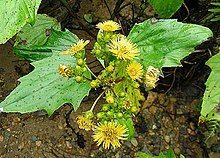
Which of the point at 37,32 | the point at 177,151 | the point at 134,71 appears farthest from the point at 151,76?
the point at 177,151

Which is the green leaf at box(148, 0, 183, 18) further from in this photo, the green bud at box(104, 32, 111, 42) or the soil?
the soil

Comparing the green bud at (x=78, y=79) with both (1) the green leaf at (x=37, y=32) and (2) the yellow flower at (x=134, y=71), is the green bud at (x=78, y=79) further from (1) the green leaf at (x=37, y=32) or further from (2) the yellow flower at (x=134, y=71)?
(1) the green leaf at (x=37, y=32)

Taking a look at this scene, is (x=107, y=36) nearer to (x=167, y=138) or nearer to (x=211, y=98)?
(x=211, y=98)

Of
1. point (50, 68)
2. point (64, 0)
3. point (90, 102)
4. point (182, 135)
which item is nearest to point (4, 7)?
point (50, 68)

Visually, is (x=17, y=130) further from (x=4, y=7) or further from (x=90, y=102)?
(x=4, y=7)

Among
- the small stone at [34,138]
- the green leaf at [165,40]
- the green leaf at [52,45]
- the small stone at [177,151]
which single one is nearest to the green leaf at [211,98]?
the green leaf at [165,40]
